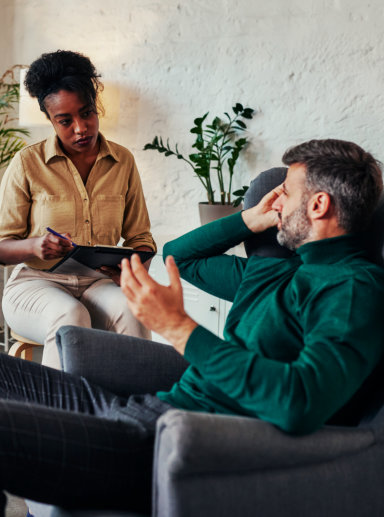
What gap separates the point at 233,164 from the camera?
10.9 ft

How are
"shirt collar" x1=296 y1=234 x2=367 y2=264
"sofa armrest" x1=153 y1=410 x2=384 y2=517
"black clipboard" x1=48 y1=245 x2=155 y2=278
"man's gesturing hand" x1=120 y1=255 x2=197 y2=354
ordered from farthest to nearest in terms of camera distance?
"black clipboard" x1=48 y1=245 x2=155 y2=278
"shirt collar" x1=296 y1=234 x2=367 y2=264
"man's gesturing hand" x1=120 y1=255 x2=197 y2=354
"sofa armrest" x1=153 y1=410 x2=384 y2=517

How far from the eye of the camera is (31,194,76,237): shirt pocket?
7.60 feet

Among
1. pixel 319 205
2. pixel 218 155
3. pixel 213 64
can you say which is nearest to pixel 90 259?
pixel 319 205

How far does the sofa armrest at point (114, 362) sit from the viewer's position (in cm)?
159

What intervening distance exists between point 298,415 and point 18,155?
5.54 feet

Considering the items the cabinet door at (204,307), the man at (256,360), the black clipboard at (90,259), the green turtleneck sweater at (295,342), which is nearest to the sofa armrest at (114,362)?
the man at (256,360)

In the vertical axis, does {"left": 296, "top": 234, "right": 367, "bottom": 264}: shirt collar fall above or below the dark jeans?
above

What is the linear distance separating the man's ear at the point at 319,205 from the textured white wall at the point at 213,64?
69.2 inches

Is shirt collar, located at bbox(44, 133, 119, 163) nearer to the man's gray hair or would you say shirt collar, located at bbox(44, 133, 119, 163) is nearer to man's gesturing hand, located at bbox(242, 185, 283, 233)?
man's gesturing hand, located at bbox(242, 185, 283, 233)

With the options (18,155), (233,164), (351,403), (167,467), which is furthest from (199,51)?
(167,467)

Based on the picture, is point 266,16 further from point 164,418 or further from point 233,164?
point 164,418

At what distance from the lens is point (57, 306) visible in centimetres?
206

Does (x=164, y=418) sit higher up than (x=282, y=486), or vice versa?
(x=164, y=418)

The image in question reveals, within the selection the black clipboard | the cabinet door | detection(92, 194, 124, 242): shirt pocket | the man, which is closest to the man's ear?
the man
